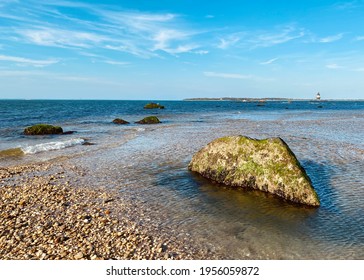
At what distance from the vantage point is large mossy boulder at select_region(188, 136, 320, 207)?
11537 mm

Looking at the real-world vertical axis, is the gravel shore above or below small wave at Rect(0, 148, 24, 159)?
above

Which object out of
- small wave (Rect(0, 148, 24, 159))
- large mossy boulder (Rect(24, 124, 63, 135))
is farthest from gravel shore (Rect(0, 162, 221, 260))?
large mossy boulder (Rect(24, 124, 63, 135))

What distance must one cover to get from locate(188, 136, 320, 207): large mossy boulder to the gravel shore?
510 cm

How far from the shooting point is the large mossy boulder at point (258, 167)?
11.5 meters

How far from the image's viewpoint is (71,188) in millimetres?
13188

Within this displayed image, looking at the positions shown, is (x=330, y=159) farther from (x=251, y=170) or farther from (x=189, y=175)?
(x=189, y=175)

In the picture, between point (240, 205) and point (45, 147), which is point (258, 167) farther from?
point (45, 147)

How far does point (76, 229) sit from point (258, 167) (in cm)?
820

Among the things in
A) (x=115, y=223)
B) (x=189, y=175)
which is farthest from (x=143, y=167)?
(x=115, y=223)

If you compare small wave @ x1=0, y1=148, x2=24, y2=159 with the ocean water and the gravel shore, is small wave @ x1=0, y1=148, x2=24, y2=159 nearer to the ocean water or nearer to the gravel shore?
the ocean water

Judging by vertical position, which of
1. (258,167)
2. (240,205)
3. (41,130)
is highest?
(258,167)

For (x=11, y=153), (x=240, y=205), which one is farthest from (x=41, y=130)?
(x=240, y=205)

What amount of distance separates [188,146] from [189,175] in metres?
8.46

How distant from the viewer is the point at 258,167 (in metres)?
13.0
